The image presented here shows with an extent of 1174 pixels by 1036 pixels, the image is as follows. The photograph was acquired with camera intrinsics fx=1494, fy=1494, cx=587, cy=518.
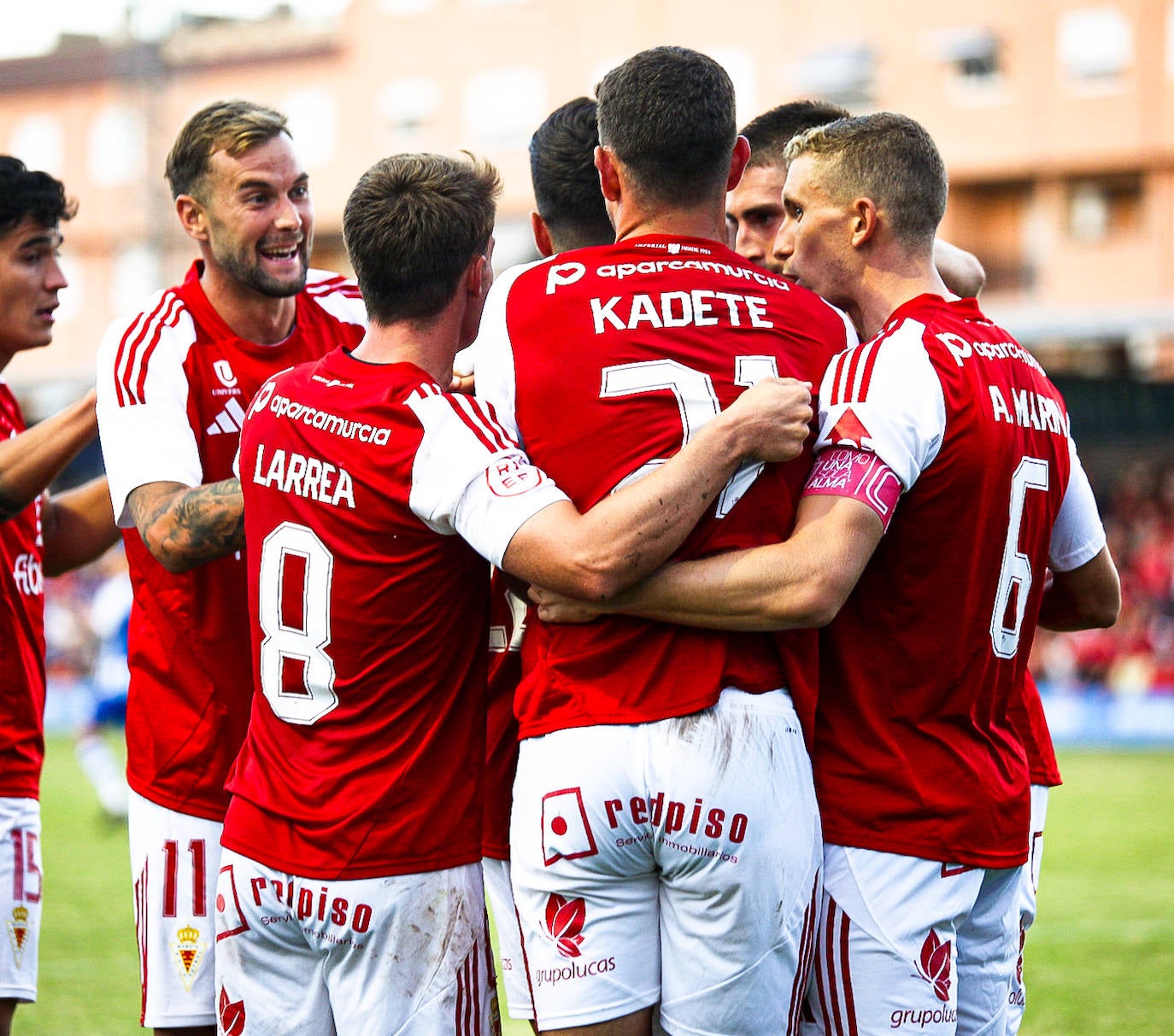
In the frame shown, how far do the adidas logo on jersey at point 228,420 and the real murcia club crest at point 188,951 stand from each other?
1407 mm

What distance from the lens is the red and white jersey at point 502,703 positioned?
12.1 ft

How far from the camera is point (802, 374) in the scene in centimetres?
334

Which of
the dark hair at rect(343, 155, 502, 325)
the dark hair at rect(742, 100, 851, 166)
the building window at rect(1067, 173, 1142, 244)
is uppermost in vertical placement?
the building window at rect(1067, 173, 1142, 244)

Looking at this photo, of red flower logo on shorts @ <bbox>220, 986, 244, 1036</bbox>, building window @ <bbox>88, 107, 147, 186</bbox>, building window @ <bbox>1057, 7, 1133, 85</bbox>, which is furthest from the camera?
building window @ <bbox>88, 107, 147, 186</bbox>

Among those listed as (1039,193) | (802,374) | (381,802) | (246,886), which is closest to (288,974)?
(246,886)

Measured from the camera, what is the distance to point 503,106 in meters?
40.2

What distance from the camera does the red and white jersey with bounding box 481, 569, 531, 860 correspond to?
12.1ft

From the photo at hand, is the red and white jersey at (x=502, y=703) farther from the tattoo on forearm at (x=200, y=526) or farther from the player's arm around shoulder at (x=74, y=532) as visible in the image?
the player's arm around shoulder at (x=74, y=532)

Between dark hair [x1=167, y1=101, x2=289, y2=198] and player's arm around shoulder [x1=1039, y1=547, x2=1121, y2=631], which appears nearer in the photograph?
player's arm around shoulder [x1=1039, y1=547, x2=1121, y2=631]

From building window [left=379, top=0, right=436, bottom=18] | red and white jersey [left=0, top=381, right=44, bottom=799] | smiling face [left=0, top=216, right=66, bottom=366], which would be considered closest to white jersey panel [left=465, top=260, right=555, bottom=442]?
red and white jersey [left=0, top=381, right=44, bottom=799]

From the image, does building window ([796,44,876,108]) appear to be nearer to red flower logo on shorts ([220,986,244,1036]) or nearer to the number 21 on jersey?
the number 21 on jersey

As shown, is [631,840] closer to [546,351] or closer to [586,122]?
[546,351]

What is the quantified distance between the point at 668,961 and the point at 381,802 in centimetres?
72

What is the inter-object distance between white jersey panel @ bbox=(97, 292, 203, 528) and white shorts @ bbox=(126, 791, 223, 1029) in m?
0.91
